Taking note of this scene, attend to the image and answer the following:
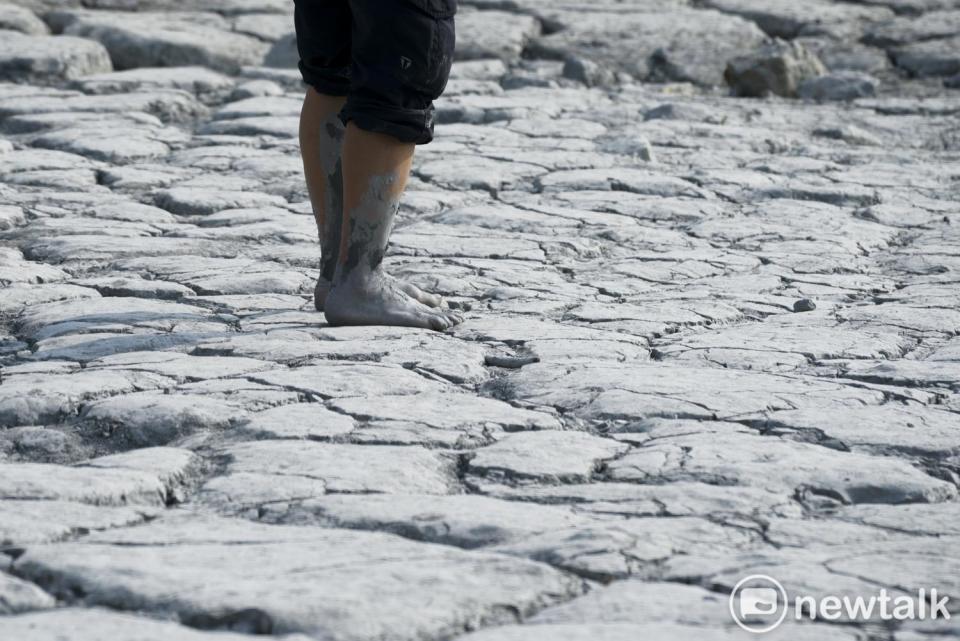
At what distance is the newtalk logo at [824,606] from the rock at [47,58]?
5.81 m

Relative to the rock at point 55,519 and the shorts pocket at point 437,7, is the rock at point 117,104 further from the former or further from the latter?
the rock at point 55,519

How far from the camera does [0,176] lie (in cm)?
491

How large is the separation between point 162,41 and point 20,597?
602cm

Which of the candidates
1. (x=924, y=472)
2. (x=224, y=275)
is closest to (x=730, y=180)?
(x=224, y=275)

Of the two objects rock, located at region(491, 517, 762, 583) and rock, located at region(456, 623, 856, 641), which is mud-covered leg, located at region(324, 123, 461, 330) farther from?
rock, located at region(456, 623, 856, 641)

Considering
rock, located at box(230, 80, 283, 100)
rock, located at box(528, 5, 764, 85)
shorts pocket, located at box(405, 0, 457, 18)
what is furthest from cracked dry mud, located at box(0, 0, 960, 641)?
rock, located at box(528, 5, 764, 85)

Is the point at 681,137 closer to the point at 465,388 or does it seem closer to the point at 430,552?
the point at 465,388

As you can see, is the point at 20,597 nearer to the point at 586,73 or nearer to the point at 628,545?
the point at 628,545

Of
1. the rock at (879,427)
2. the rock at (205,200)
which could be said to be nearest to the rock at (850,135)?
the rock at (205,200)

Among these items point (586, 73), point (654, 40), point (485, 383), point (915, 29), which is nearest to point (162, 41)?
point (586, 73)

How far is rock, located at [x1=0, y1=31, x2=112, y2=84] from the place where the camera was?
682cm

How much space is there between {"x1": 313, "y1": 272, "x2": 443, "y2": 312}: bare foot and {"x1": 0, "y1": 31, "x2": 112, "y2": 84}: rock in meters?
4.02

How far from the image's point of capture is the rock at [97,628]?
61.4 inches

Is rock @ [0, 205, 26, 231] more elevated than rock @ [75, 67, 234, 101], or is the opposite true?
rock @ [75, 67, 234, 101]
